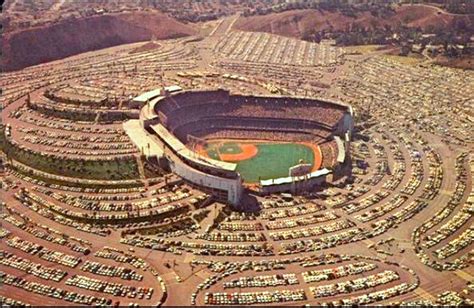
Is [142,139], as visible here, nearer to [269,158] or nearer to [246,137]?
[246,137]

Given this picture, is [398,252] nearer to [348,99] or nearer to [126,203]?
[126,203]

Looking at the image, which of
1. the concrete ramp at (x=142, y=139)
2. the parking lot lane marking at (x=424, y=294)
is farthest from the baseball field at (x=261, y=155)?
the parking lot lane marking at (x=424, y=294)

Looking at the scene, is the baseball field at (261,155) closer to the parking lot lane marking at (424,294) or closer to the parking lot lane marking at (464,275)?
the parking lot lane marking at (464,275)

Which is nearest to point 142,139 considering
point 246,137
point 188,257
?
point 246,137

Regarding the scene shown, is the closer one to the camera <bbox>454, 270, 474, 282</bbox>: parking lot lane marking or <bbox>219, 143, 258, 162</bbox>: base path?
<bbox>454, 270, 474, 282</bbox>: parking lot lane marking

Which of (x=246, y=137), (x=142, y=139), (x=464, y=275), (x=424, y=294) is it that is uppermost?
(x=142, y=139)

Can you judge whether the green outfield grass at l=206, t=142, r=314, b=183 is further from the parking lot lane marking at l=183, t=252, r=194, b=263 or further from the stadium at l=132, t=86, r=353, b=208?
the parking lot lane marking at l=183, t=252, r=194, b=263

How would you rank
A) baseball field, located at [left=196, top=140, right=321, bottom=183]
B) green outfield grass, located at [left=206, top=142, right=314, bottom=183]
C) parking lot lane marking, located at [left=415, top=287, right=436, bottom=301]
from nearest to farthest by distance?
parking lot lane marking, located at [left=415, top=287, right=436, bottom=301]
green outfield grass, located at [left=206, top=142, right=314, bottom=183]
baseball field, located at [left=196, top=140, right=321, bottom=183]

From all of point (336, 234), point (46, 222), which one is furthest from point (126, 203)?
point (336, 234)

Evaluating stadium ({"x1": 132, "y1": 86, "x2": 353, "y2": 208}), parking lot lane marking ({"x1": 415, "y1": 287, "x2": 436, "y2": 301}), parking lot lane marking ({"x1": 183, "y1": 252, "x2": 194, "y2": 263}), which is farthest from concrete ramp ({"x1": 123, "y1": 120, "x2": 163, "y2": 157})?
parking lot lane marking ({"x1": 415, "y1": 287, "x2": 436, "y2": 301})
